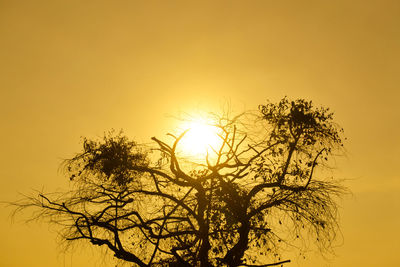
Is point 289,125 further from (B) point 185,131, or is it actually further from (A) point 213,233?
(A) point 213,233

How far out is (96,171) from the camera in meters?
15.9

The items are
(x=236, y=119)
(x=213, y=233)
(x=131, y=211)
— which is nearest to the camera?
(x=213, y=233)

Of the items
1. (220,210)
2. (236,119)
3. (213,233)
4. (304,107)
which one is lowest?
(213,233)

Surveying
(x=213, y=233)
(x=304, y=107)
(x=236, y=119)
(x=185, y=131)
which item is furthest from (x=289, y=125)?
(x=213, y=233)

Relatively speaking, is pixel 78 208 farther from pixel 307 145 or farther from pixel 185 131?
pixel 307 145

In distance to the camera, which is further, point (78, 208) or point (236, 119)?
point (236, 119)

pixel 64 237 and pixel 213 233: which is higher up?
pixel 213 233

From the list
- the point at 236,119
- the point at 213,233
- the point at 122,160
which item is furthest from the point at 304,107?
the point at 122,160

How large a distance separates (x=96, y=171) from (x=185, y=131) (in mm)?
3443

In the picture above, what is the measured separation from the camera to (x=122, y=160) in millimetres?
15961

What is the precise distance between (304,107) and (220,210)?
4.53 m

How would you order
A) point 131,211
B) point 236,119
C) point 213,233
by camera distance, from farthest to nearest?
point 236,119 < point 131,211 < point 213,233

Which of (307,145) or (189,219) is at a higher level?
(307,145)

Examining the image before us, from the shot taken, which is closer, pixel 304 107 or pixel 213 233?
pixel 213 233
